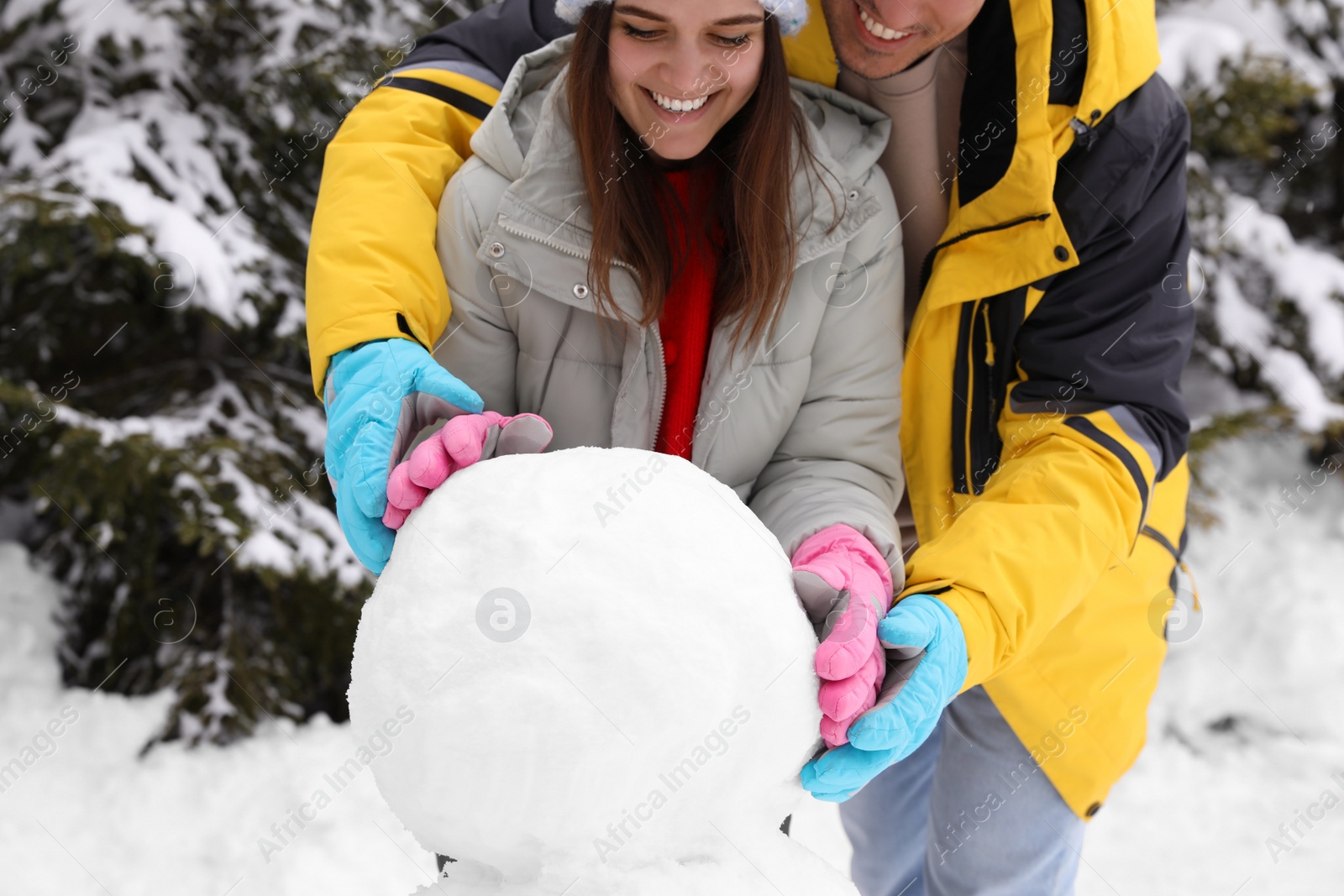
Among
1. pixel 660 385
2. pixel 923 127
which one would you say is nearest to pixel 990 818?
pixel 660 385

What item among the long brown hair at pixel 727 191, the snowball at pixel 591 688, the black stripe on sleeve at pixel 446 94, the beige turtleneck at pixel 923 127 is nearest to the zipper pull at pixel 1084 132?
the beige turtleneck at pixel 923 127

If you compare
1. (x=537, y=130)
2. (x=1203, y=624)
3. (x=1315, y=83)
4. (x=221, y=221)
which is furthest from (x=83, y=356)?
(x=1315, y=83)

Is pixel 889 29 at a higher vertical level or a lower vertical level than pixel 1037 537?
higher

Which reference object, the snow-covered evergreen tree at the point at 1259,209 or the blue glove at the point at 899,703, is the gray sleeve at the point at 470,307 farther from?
the snow-covered evergreen tree at the point at 1259,209

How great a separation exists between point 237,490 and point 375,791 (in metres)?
0.98

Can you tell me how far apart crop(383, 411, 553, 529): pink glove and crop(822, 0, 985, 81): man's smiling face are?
864mm

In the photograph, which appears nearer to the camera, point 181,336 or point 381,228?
point 381,228

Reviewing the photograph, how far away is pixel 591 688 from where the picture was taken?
116 cm

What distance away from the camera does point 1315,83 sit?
381 cm

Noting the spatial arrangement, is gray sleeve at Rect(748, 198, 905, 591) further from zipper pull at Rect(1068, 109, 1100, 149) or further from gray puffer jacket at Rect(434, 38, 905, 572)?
zipper pull at Rect(1068, 109, 1100, 149)

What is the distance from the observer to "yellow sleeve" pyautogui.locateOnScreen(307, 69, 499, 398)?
1624mm

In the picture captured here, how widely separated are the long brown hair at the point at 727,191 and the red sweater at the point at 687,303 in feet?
0.18

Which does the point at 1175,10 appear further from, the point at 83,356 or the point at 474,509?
the point at 83,356

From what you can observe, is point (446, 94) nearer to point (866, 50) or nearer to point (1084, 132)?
point (866, 50)
